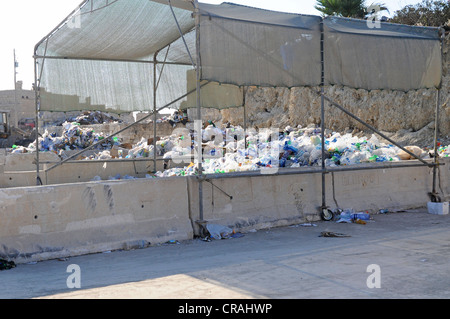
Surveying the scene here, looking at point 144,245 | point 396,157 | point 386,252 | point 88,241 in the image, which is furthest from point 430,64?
point 88,241

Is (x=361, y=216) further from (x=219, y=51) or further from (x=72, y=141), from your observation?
(x=72, y=141)

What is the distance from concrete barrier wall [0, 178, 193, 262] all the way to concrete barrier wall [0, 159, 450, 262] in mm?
12

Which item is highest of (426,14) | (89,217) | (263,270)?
(426,14)

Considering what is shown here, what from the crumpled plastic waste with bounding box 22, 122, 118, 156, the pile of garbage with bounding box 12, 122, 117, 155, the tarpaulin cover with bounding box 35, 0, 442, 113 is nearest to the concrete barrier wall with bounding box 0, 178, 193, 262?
the tarpaulin cover with bounding box 35, 0, 442, 113

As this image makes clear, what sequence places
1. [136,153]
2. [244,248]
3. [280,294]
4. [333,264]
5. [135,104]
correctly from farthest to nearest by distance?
[136,153], [135,104], [244,248], [333,264], [280,294]

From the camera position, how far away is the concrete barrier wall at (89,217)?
19.5 ft

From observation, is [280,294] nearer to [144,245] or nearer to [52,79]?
[144,245]

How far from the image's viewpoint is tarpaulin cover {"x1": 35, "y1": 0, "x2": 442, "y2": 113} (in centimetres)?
786

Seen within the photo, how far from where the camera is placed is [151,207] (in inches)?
277

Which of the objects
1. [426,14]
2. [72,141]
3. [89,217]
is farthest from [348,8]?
[89,217]

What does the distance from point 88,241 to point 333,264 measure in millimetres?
3335

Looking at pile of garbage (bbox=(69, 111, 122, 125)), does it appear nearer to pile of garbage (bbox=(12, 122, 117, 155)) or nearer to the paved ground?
pile of garbage (bbox=(12, 122, 117, 155))

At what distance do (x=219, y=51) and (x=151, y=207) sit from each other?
2.79m
